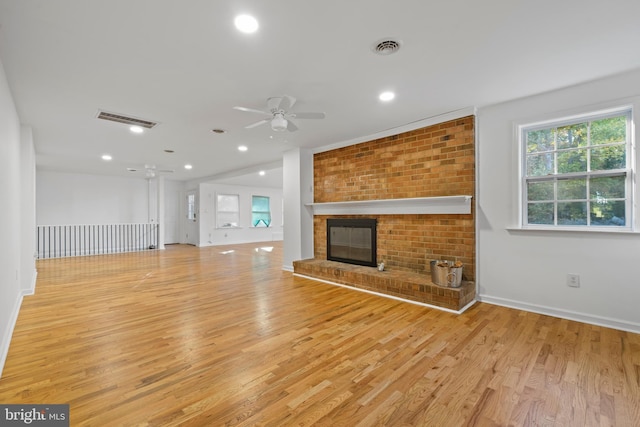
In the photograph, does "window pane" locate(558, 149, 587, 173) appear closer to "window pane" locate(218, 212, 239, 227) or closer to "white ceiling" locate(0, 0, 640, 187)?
"white ceiling" locate(0, 0, 640, 187)

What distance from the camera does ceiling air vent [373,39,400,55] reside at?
7.13ft

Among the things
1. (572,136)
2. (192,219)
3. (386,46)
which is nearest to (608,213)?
(572,136)

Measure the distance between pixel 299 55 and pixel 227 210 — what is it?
8948mm

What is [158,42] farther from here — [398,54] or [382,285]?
[382,285]

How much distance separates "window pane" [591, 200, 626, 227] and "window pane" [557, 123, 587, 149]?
664 mm

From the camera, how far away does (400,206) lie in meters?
4.34

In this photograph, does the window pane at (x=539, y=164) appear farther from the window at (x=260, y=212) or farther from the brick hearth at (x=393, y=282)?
the window at (x=260, y=212)

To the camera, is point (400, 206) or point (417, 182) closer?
point (417, 182)

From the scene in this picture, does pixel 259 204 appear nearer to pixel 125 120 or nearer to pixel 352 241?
pixel 352 241

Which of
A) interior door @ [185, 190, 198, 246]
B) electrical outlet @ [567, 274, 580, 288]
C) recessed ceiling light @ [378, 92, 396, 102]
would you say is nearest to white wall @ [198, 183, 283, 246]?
interior door @ [185, 190, 198, 246]

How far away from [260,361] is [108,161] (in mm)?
6776

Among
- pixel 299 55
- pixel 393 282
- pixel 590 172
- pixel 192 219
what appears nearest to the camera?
pixel 299 55

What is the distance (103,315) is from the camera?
10.6 ft

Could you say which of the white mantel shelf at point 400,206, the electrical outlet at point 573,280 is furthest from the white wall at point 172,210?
the electrical outlet at point 573,280
